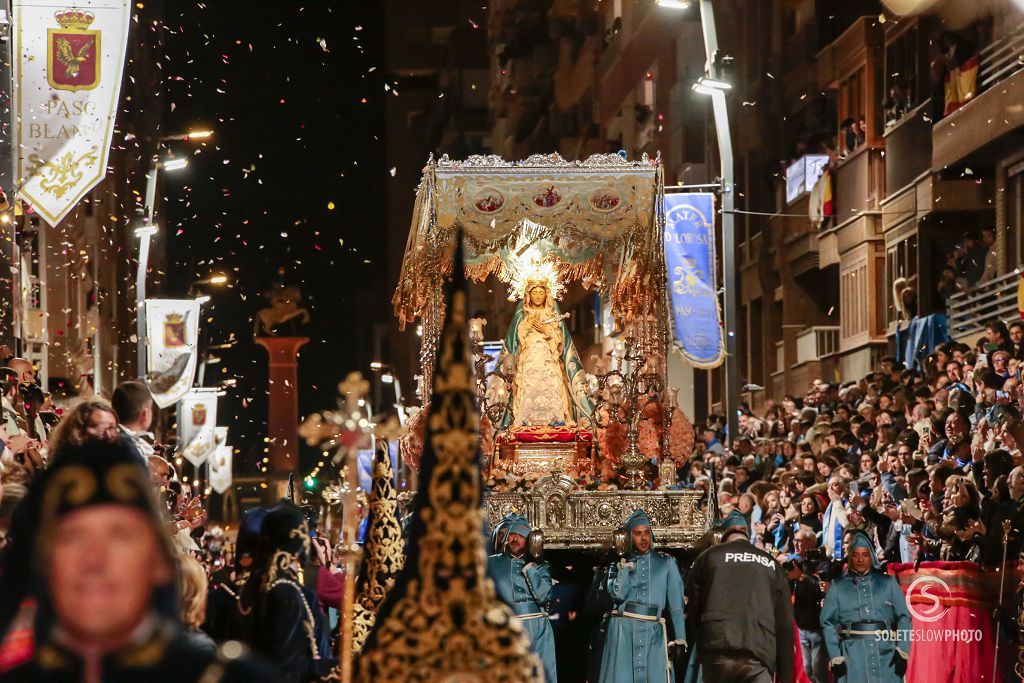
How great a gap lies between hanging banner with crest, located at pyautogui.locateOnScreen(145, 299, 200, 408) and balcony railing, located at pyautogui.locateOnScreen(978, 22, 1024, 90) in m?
15.8

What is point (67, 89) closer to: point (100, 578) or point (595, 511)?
point (595, 511)

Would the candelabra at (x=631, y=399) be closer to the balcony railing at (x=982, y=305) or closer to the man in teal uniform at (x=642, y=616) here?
the man in teal uniform at (x=642, y=616)

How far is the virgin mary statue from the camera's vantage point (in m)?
20.1

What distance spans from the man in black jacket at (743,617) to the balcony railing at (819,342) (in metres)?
23.7

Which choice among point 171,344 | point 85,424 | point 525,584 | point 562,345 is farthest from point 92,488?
point 171,344

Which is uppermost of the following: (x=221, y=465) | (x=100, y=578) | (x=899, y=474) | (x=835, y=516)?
(x=100, y=578)

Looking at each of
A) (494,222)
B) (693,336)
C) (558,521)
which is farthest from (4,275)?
(693,336)

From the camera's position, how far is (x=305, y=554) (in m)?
7.39

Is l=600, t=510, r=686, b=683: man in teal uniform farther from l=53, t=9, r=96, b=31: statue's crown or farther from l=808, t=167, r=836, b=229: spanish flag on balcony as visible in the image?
l=808, t=167, r=836, b=229: spanish flag on balcony

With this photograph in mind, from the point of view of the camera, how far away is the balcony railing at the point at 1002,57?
79.5 feet

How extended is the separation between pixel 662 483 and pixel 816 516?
1.73 metres

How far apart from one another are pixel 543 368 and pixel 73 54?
642cm

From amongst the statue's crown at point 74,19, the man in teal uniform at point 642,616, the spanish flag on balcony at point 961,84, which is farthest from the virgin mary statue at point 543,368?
the spanish flag on balcony at point 961,84

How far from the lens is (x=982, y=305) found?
998 inches
